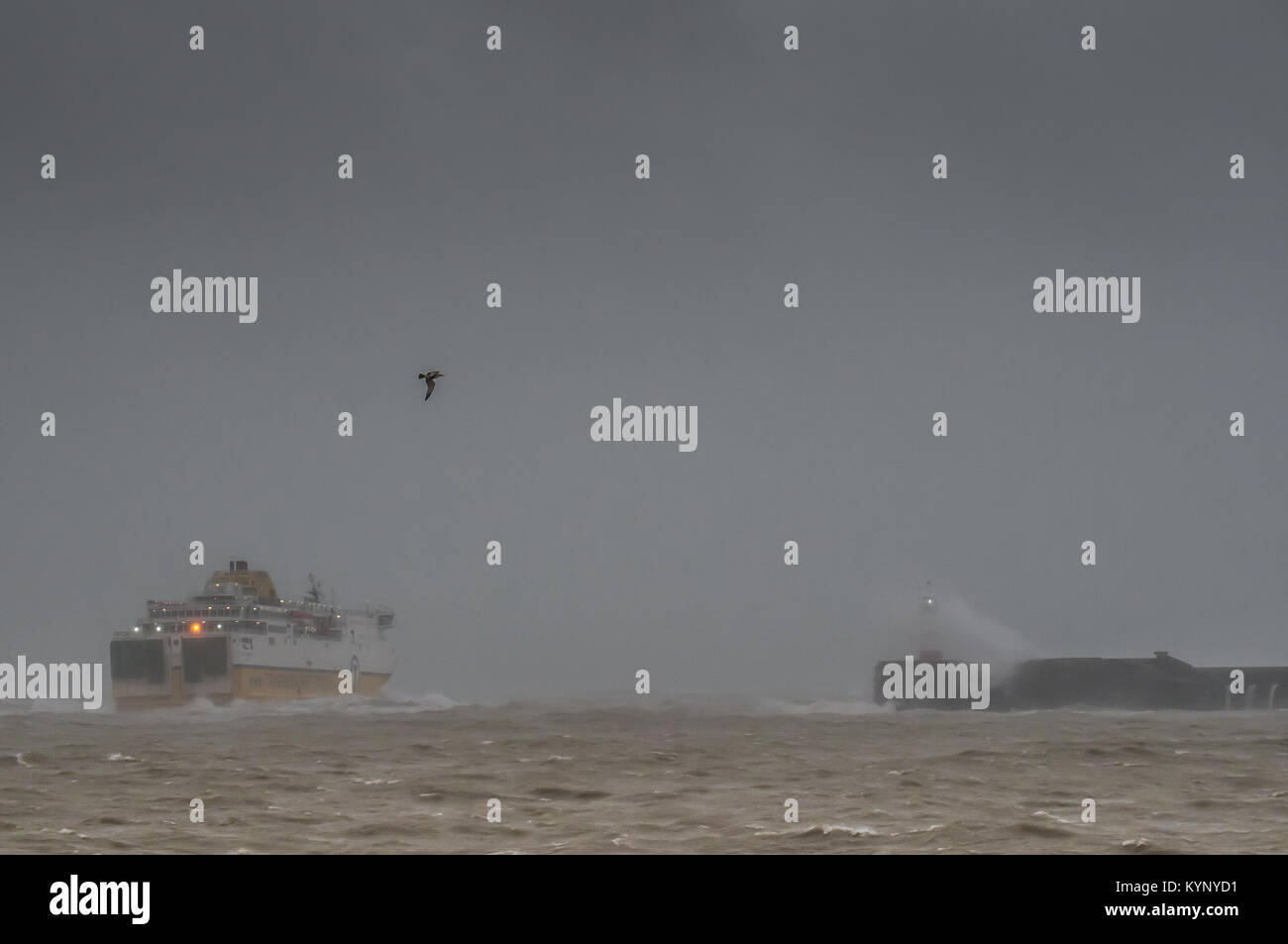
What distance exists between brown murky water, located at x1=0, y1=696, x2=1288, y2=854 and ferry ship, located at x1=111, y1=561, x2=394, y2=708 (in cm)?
1349

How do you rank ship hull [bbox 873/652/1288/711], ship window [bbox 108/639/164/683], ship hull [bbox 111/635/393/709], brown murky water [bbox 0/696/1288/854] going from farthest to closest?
ship window [bbox 108/639/164/683] → ship hull [bbox 111/635/393/709] → ship hull [bbox 873/652/1288/711] → brown murky water [bbox 0/696/1288/854]

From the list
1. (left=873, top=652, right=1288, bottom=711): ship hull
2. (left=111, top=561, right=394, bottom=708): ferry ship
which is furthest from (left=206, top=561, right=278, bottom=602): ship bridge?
(left=873, top=652, right=1288, bottom=711): ship hull

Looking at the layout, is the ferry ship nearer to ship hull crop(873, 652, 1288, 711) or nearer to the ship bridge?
the ship bridge

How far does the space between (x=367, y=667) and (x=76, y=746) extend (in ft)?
217

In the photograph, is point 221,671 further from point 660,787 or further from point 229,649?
point 660,787

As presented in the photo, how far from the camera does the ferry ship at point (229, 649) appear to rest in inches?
6624

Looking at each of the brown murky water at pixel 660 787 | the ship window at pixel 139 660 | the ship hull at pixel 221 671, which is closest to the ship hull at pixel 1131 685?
the brown murky water at pixel 660 787

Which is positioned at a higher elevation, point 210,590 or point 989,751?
point 210,590

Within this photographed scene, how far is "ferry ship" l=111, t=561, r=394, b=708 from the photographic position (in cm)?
16825

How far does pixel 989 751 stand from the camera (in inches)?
4304

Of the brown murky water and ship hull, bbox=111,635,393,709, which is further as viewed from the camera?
ship hull, bbox=111,635,393,709

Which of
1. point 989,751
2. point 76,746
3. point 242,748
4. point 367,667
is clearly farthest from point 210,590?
point 989,751
